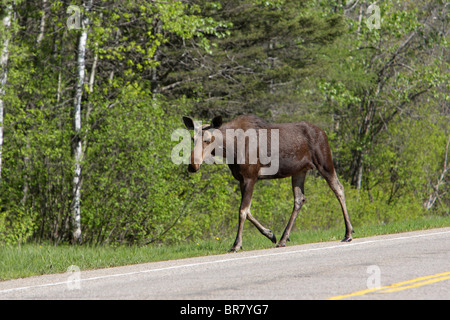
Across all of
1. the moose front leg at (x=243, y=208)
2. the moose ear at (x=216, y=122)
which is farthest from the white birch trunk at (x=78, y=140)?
the moose front leg at (x=243, y=208)

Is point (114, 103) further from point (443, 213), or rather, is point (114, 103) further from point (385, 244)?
point (443, 213)

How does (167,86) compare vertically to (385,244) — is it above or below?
above

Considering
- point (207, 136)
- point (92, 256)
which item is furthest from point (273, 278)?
point (92, 256)

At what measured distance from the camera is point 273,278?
27.8ft

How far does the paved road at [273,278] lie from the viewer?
7406 mm

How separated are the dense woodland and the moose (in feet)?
11.6

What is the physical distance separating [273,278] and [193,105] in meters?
13.4

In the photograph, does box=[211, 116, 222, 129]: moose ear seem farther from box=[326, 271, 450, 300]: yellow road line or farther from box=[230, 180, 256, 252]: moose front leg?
box=[326, 271, 450, 300]: yellow road line

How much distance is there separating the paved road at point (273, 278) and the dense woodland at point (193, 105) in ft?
17.1

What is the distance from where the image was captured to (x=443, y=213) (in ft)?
95.9

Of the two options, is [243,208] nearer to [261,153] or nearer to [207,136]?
[261,153]

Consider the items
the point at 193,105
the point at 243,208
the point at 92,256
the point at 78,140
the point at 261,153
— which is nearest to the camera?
the point at 92,256

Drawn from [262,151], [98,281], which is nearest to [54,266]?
[98,281]

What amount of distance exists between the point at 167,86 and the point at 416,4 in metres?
12.9
